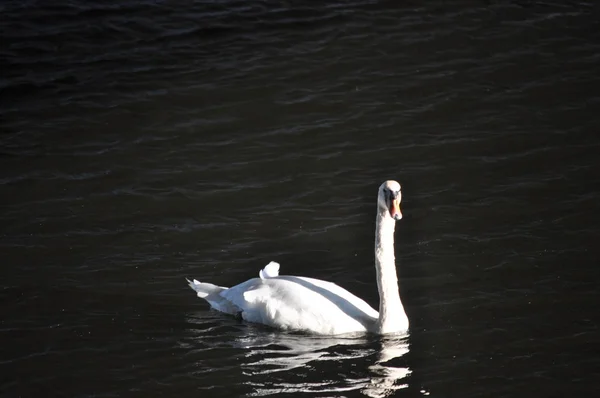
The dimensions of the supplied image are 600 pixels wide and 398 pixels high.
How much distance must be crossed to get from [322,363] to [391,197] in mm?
1554

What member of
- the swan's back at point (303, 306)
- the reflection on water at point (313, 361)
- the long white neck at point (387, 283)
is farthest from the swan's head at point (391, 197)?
the reflection on water at point (313, 361)

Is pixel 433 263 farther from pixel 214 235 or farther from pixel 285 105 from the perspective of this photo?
pixel 285 105

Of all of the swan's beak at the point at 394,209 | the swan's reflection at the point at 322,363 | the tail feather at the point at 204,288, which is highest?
the swan's beak at the point at 394,209

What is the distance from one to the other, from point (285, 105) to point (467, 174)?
115 inches

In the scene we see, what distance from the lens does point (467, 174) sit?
12414 millimetres

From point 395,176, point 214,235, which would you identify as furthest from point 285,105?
point 214,235

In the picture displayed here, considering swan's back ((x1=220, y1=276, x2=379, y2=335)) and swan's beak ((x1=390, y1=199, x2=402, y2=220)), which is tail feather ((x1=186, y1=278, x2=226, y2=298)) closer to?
swan's back ((x1=220, y1=276, x2=379, y2=335))

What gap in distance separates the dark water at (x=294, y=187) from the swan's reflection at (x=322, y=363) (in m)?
0.03

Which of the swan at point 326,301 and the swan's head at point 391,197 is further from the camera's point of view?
the swan at point 326,301

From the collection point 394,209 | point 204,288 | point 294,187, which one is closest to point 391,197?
point 394,209

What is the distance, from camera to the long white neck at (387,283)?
9.52 metres

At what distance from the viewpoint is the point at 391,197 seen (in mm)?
9336

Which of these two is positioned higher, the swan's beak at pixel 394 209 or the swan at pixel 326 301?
the swan's beak at pixel 394 209

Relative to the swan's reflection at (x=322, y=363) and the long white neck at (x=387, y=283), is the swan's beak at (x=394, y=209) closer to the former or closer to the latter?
the long white neck at (x=387, y=283)
